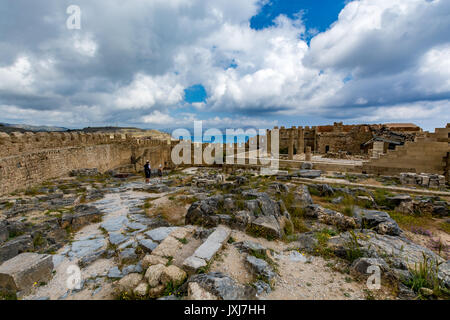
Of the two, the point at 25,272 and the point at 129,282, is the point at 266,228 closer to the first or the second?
the point at 129,282

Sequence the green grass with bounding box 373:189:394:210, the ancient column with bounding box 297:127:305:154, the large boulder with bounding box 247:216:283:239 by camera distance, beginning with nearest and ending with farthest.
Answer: the large boulder with bounding box 247:216:283:239 < the green grass with bounding box 373:189:394:210 < the ancient column with bounding box 297:127:305:154

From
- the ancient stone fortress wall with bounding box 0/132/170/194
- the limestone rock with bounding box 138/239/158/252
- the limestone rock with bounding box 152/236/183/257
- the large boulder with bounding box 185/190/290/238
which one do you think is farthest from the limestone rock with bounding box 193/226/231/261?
the ancient stone fortress wall with bounding box 0/132/170/194

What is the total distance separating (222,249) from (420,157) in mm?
13718

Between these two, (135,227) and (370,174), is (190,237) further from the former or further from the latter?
(370,174)

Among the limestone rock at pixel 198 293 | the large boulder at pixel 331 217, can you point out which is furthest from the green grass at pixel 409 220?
the limestone rock at pixel 198 293

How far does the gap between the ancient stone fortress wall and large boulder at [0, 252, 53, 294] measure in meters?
6.14

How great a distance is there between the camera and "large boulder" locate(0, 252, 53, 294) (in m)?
2.90

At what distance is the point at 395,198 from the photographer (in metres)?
7.47

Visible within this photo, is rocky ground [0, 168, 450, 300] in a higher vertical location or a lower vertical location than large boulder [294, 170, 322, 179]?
lower

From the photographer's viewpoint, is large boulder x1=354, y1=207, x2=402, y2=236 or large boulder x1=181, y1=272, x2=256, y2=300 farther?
large boulder x1=354, y1=207, x2=402, y2=236

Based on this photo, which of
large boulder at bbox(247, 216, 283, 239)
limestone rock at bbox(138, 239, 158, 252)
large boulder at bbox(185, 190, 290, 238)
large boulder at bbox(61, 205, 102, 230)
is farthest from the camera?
large boulder at bbox(61, 205, 102, 230)

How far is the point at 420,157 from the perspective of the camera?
11344 millimetres

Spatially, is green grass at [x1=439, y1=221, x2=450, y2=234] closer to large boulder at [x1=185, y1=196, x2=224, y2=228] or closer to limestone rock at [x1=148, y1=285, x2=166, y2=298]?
large boulder at [x1=185, y1=196, x2=224, y2=228]

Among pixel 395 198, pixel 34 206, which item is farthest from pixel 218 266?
pixel 395 198
